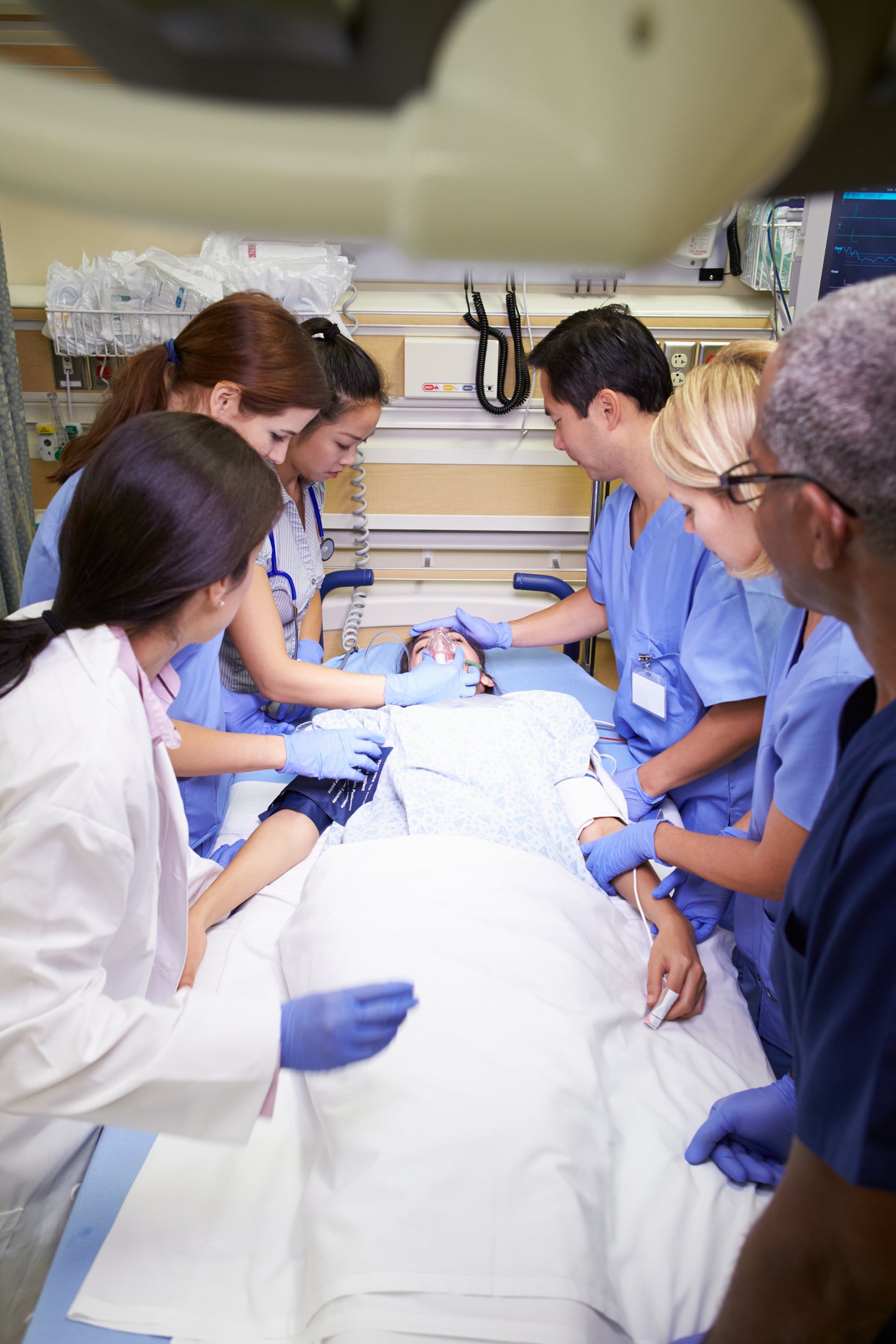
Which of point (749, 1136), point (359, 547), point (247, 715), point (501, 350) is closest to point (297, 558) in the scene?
point (247, 715)

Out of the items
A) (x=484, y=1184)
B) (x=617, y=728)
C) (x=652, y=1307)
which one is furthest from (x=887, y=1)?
(x=617, y=728)

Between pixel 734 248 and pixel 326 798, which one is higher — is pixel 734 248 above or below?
above

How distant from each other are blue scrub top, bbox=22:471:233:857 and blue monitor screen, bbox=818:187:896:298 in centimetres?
201

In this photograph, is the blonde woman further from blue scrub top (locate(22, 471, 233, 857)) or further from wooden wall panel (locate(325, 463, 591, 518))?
wooden wall panel (locate(325, 463, 591, 518))

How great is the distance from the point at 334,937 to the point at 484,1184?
1.62ft

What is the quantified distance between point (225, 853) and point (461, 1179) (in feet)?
3.64

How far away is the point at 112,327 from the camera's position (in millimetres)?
2707

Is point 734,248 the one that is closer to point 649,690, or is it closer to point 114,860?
point 649,690

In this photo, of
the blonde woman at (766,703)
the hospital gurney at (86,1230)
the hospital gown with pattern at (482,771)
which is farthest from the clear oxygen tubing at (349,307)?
the hospital gurney at (86,1230)

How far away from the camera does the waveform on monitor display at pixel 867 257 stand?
2533mm

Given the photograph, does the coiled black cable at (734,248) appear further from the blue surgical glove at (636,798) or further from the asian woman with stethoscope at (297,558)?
the blue surgical glove at (636,798)

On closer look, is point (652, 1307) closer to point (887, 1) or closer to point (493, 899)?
point (493, 899)

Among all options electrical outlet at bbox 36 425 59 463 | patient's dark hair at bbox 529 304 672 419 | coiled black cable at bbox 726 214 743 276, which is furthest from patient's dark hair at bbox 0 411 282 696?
coiled black cable at bbox 726 214 743 276

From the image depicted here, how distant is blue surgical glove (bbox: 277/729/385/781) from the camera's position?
2.06m
